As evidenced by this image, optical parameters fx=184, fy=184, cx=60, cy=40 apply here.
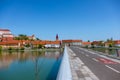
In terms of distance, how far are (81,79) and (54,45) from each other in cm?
10184

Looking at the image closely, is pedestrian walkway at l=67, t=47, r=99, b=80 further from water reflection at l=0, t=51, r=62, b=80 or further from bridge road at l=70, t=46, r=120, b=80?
water reflection at l=0, t=51, r=62, b=80

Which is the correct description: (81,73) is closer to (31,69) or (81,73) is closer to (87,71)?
(87,71)

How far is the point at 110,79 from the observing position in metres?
10.6

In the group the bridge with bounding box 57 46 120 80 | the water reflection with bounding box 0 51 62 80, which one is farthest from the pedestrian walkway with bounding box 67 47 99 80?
the water reflection with bounding box 0 51 62 80

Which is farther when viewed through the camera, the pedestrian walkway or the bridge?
the pedestrian walkway

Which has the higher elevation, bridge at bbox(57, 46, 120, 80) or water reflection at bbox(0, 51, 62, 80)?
bridge at bbox(57, 46, 120, 80)

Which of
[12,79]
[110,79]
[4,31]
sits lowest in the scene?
[12,79]

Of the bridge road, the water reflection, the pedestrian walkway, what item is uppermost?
the pedestrian walkway

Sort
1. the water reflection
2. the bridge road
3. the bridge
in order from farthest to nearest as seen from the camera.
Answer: the water reflection, the bridge road, the bridge

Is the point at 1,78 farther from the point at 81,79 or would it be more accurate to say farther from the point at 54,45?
the point at 54,45

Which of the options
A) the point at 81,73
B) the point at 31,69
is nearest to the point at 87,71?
the point at 81,73

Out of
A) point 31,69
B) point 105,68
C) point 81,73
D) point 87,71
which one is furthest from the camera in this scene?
point 31,69

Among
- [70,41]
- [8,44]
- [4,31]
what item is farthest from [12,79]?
[4,31]

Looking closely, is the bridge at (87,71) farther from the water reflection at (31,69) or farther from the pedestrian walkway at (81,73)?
the water reflection at (31,69)
